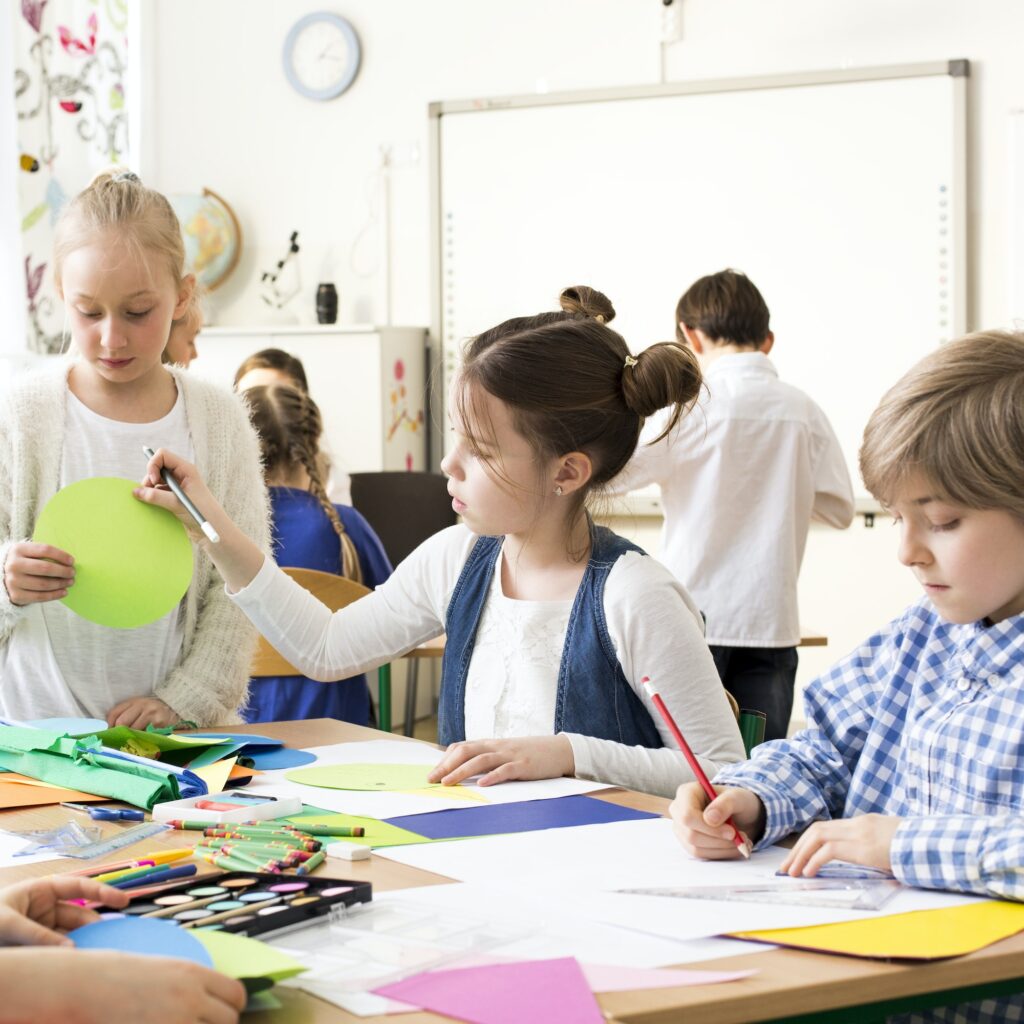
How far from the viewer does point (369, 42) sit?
517cm

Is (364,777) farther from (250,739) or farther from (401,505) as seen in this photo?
(401,505)

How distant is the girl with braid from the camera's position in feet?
8.87

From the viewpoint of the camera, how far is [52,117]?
459 cm

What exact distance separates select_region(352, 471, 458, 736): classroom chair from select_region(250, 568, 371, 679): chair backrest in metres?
1.75

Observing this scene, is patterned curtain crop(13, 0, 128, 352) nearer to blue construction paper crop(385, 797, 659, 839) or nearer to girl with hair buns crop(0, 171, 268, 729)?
girl with hair buns crop(0, 171, 268, 729)

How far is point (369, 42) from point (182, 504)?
4010 mm

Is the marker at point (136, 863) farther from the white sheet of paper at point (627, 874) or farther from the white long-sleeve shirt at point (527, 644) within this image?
the white long-sleeve shirt at point (527, 644)

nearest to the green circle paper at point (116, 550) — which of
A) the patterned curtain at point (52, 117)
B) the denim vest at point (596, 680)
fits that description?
the denim vest at point (596, 680)

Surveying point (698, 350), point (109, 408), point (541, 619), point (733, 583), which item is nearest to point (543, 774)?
point (541, 619)

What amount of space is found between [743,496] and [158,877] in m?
2.35

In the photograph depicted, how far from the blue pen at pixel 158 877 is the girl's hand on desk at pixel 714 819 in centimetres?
40

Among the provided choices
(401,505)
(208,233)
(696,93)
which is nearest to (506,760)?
(401,505)

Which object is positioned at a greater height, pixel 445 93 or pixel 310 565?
pixel 445 93

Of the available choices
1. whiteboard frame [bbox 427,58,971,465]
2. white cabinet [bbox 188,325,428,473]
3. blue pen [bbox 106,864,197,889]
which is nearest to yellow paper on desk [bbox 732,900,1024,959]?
blue pen [bbox 106,864,197,889]
